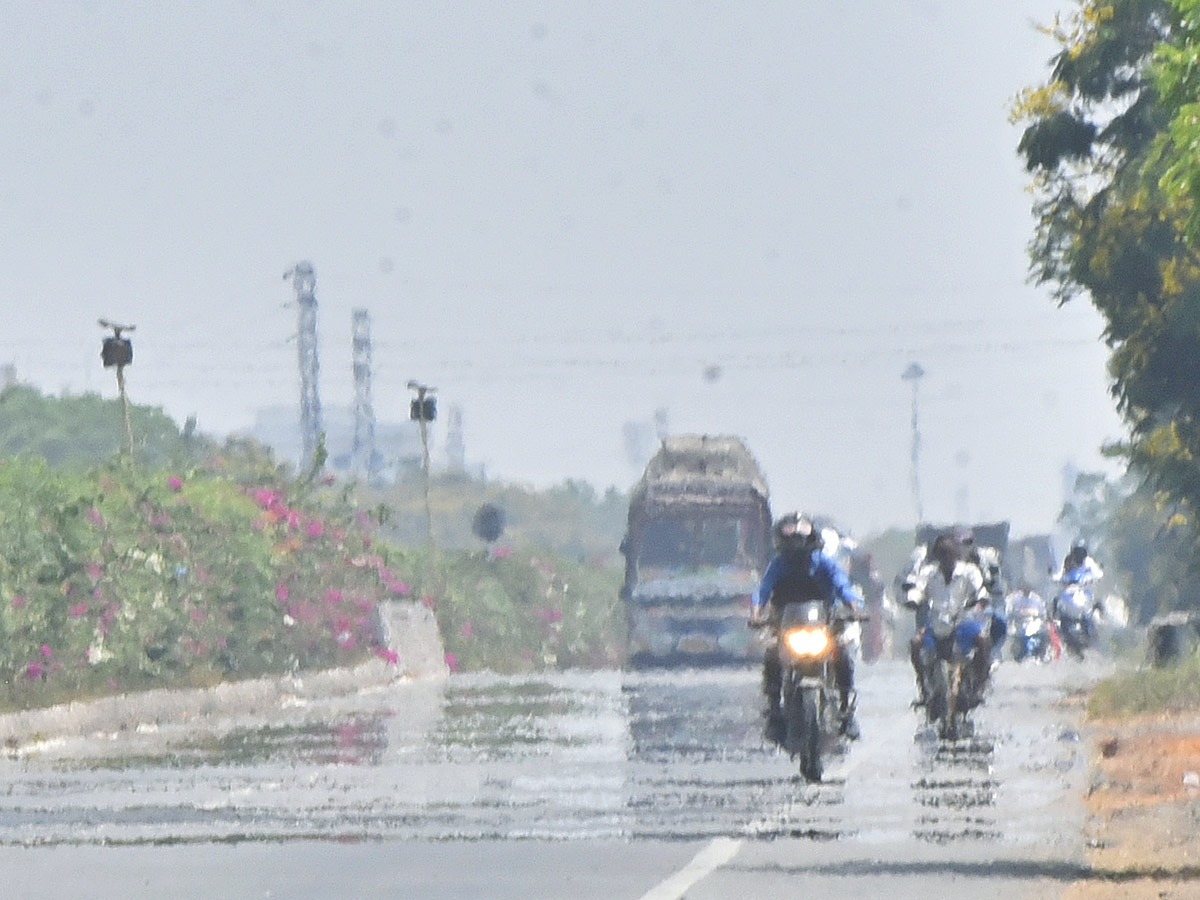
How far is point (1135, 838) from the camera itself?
46.4ft

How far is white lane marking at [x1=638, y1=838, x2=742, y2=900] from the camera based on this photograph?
39.5 feet

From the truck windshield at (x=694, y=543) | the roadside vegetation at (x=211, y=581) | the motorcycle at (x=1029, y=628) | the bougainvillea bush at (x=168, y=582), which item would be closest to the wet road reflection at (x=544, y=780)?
the bougainvillea bush at (x=168, y=582)

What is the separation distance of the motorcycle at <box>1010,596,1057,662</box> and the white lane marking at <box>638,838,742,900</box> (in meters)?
38.3

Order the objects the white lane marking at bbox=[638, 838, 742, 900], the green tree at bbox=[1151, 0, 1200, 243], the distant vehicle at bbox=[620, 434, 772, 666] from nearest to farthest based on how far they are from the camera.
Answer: the white lane marking at bbox=[638, 838, 742, 900] < the green tree at bbox=[1151, 0, 1200, 243] < the distant vehicle at bbox=[620, 434, 772, 666]

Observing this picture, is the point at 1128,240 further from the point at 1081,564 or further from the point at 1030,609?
the point at 1030,609

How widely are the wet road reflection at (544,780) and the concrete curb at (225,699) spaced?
45 centimetres

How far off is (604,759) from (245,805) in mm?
4497

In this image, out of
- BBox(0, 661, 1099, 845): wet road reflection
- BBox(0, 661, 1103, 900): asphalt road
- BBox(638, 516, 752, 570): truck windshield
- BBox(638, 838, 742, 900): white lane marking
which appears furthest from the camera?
BBox(638, 516, 752, 570): truck windshield

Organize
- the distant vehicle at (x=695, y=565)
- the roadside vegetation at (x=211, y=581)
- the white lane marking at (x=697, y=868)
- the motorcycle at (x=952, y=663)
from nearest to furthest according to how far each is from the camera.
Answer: the white lane marking at (x=697, y=868) → the motorcycle at (x=952, y=663) → the roadside vegetation at (x=211, y=581) → the distant vehicle at (x=695, y=565)

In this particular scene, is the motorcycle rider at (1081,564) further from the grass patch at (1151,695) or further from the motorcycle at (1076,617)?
the grass patch at (1151,695)

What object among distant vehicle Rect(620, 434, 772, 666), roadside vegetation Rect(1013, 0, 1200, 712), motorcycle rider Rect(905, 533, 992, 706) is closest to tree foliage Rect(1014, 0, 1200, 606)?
roadside vegetation Rect(1013, 0, 1200, 712)

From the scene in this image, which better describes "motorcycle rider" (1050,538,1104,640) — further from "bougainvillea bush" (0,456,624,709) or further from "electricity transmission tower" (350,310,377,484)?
"electricity transmission tower" (350,310,377,484)

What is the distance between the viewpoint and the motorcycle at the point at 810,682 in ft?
60.6

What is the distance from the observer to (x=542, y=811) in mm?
16484
